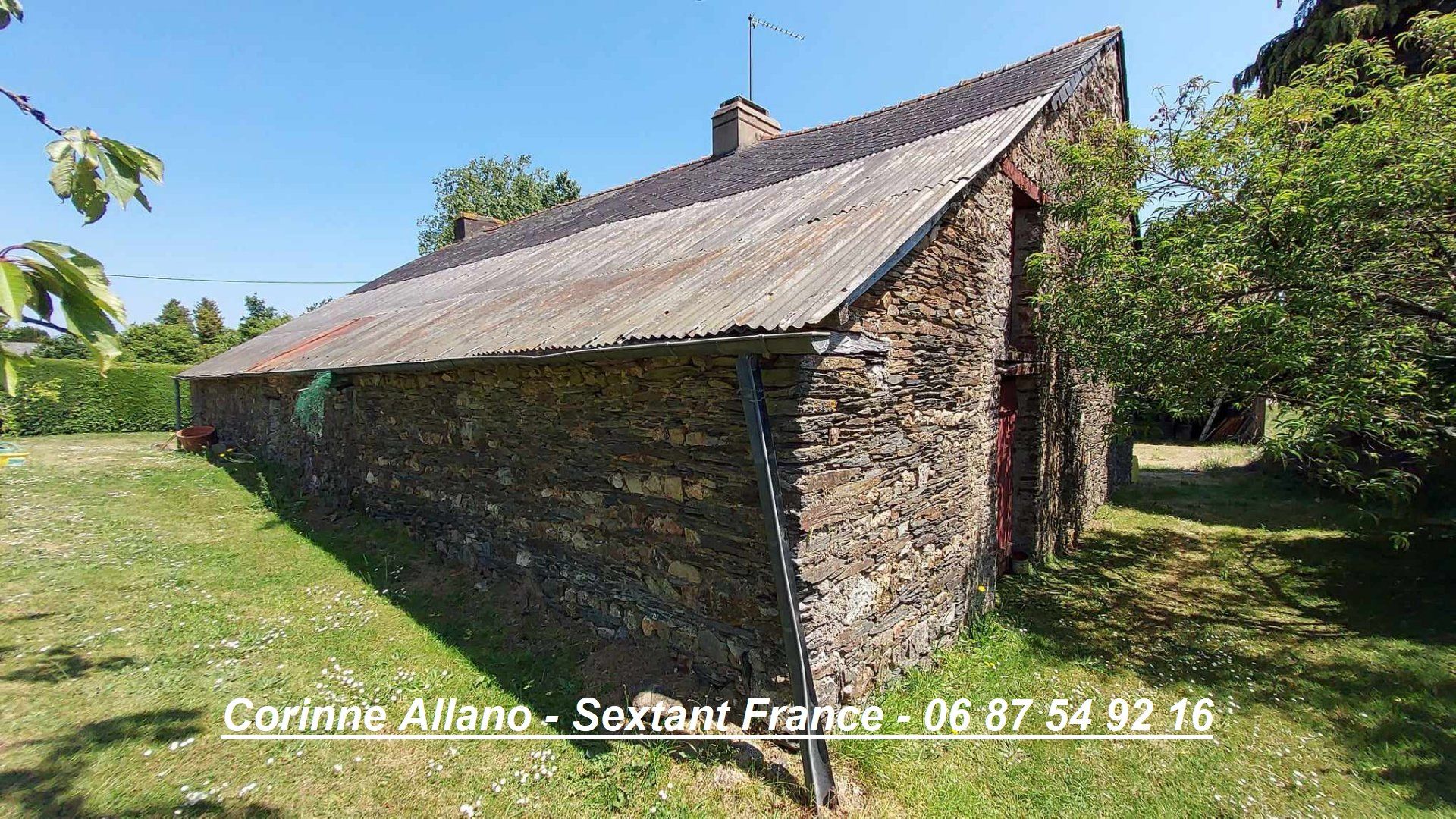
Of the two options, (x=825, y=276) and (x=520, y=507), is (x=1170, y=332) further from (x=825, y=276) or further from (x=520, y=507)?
(x=520, y=507)

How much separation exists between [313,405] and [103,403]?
59.4 feet

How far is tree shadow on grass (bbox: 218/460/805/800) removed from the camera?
3736 millimetres

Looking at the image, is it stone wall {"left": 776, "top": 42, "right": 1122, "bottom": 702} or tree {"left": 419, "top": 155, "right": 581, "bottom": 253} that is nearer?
stone wall {"left": 776, "top": 42, "right": 1122, "bottom": 702}

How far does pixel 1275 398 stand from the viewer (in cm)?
579

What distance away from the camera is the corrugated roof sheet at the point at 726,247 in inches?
156

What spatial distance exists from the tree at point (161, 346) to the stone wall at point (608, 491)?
3199cm

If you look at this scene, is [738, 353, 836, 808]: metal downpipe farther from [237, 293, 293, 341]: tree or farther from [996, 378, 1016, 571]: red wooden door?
[237, 293, 293, 341]: tree

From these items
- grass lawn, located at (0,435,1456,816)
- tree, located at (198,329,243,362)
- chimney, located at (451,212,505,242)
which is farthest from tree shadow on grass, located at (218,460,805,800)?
tree, located at (198,329,243,362)

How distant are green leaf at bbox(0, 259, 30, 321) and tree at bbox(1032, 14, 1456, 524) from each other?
7.13 m

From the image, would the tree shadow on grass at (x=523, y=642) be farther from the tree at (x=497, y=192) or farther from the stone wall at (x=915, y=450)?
the tree at (x=497, y=192)

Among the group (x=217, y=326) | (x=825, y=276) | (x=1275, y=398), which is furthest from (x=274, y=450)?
(x=217, y=326)

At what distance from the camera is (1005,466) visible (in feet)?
22.0

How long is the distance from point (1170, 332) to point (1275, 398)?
3.86 ft

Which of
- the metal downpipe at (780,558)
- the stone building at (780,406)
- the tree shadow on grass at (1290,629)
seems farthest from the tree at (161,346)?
the tree shadow on grass at (1290,629)
